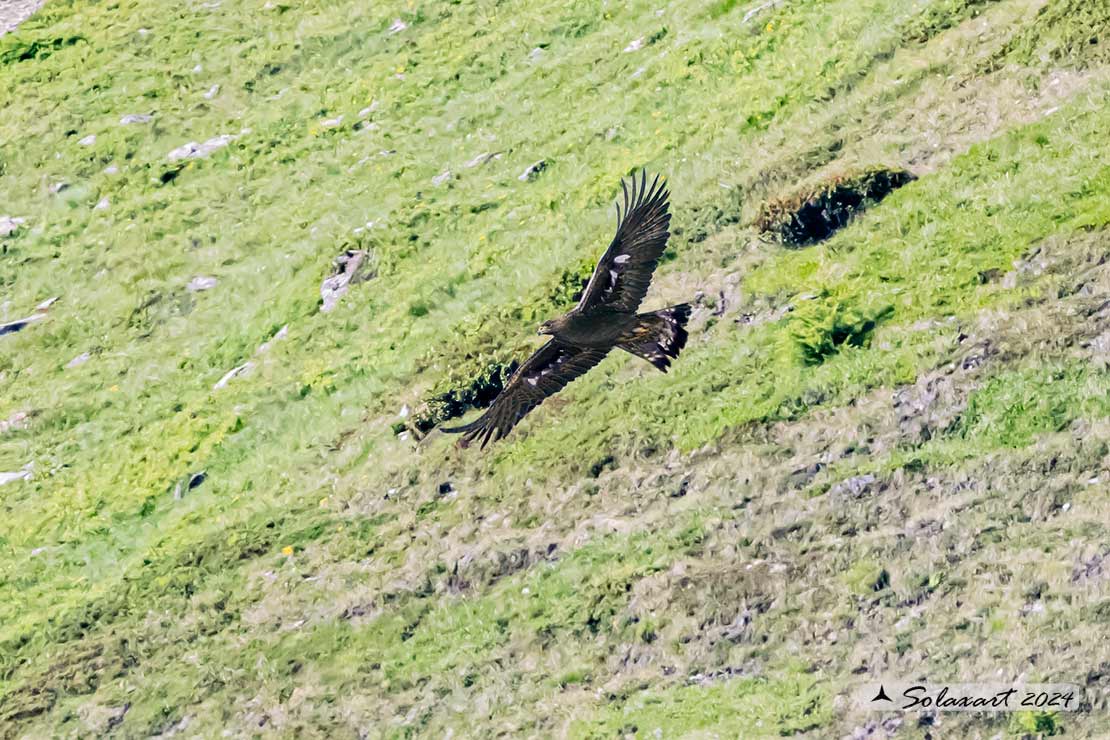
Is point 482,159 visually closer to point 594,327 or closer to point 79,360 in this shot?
point 79,360

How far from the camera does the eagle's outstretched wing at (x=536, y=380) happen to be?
15859 millimetres

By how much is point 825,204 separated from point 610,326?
640cm

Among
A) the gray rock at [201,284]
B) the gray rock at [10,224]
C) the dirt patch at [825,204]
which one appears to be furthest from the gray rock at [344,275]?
the gray rock at [10,224]

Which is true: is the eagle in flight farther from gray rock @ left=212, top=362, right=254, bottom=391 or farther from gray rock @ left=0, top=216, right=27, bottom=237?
gray rock @ left=0, top=216, right=27, bottom=237

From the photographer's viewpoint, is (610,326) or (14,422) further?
(14,422)

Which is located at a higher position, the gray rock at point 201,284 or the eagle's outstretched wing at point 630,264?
the eagle's outstretched wing at point 630,264

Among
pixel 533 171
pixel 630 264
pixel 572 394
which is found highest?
pixel 630 264

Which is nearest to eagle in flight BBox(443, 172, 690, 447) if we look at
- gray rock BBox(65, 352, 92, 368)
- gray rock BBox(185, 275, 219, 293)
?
gray rock BBox(185, 275, 219, 293)

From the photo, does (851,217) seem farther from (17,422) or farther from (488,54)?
(17,422)

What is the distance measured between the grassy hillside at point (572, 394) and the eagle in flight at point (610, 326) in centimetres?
256

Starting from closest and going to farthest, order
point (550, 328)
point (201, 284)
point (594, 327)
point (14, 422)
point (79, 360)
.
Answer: point (594, 327) → point (550, 328) → point (14, 422) → point (79, 360) → point (201, 284)

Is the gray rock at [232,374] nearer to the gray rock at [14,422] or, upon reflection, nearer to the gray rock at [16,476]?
the gray rock at [16,476]

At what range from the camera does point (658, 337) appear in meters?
15.8

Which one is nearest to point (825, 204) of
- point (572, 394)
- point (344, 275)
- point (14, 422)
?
point (572, 394)
